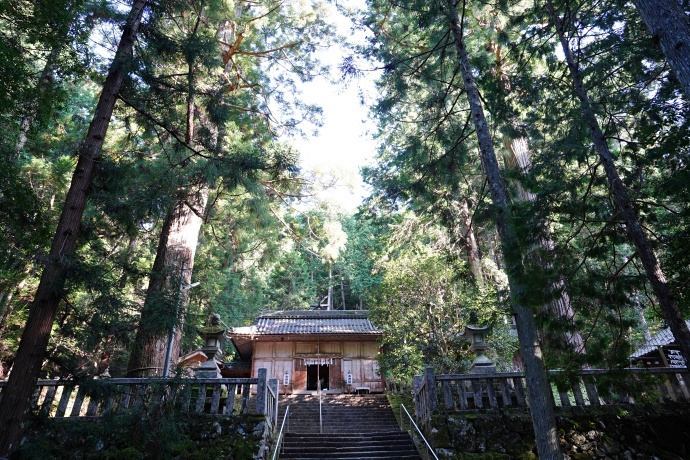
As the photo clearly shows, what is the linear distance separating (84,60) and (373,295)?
8.72m

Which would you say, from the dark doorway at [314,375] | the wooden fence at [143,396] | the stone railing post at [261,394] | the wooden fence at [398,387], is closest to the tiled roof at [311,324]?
the wooden fence at [398,387]

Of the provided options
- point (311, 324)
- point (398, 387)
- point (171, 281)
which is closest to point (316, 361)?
point (311, 324)

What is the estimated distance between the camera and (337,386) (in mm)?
14719

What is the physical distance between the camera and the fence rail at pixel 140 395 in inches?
182

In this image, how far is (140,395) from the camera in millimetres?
4727

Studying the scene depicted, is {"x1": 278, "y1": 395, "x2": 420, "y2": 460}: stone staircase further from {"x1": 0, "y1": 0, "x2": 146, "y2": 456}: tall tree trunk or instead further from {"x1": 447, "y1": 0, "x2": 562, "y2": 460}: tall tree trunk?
{"x1": 0, "y1": 0, "x2": 146, "y2": 456}: tall tree trunk

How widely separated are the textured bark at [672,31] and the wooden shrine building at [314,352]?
1210cm

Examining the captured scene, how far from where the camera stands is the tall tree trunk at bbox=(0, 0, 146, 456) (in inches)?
161

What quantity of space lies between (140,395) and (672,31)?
735cm

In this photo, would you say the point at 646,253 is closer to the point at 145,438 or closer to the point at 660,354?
the point at 145,438

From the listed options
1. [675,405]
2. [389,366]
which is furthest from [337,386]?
[675,405]

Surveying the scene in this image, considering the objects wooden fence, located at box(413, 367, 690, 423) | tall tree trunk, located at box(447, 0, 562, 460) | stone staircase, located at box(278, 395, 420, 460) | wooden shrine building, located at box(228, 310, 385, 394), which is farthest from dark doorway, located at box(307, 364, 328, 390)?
tall tree trunk, located at box(447, 0, 562, 460)

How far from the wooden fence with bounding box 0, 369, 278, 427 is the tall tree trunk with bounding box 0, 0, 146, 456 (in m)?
0.32

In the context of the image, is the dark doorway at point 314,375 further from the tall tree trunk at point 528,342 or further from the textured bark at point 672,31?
the textured bark at point 672,31
